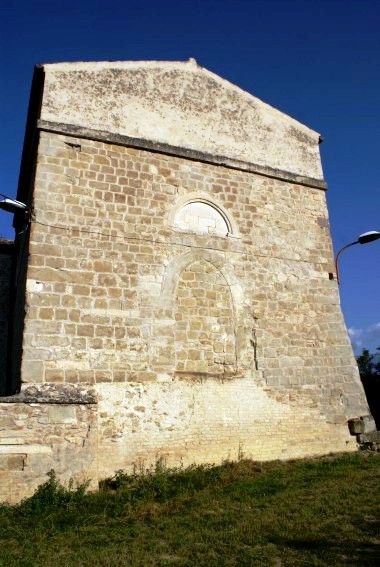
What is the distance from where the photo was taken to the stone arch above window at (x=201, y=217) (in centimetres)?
877

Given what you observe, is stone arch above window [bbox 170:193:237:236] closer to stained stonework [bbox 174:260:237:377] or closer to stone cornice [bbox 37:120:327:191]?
stained stonework [bbox 174:260:237:377]

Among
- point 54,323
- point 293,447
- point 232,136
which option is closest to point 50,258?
point 54,323

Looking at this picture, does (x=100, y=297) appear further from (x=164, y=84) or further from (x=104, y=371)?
(x=164, y=84)

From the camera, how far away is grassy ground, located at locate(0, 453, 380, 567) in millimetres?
4508

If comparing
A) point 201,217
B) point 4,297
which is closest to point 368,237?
point 201,217

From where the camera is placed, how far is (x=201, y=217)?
8984 mm

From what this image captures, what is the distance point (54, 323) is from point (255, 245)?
13.5 ft

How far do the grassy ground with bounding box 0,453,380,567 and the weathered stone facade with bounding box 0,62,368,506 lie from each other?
0.46 m

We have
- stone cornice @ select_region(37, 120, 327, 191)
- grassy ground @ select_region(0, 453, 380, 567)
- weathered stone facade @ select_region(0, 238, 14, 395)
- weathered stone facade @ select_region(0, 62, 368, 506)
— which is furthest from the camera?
weathered stone facade @ select_region(0, 238, 14, 395)

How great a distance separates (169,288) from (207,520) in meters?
3.82

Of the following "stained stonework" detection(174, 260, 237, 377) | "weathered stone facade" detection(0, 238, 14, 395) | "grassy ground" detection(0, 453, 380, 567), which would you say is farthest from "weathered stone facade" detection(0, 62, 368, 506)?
"weathered stone facade" detection(0, 238, 14, 395)

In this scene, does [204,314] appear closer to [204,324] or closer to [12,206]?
[204,324]

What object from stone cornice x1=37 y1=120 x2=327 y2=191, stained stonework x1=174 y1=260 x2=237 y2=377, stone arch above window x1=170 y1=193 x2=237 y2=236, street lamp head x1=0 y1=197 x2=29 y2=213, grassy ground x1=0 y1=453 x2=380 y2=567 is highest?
stone cornice x1=37 y1=120 x2=327 y2=191

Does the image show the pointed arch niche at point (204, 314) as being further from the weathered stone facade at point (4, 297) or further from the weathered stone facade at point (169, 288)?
the weathered stone facade at point (4, 297)
